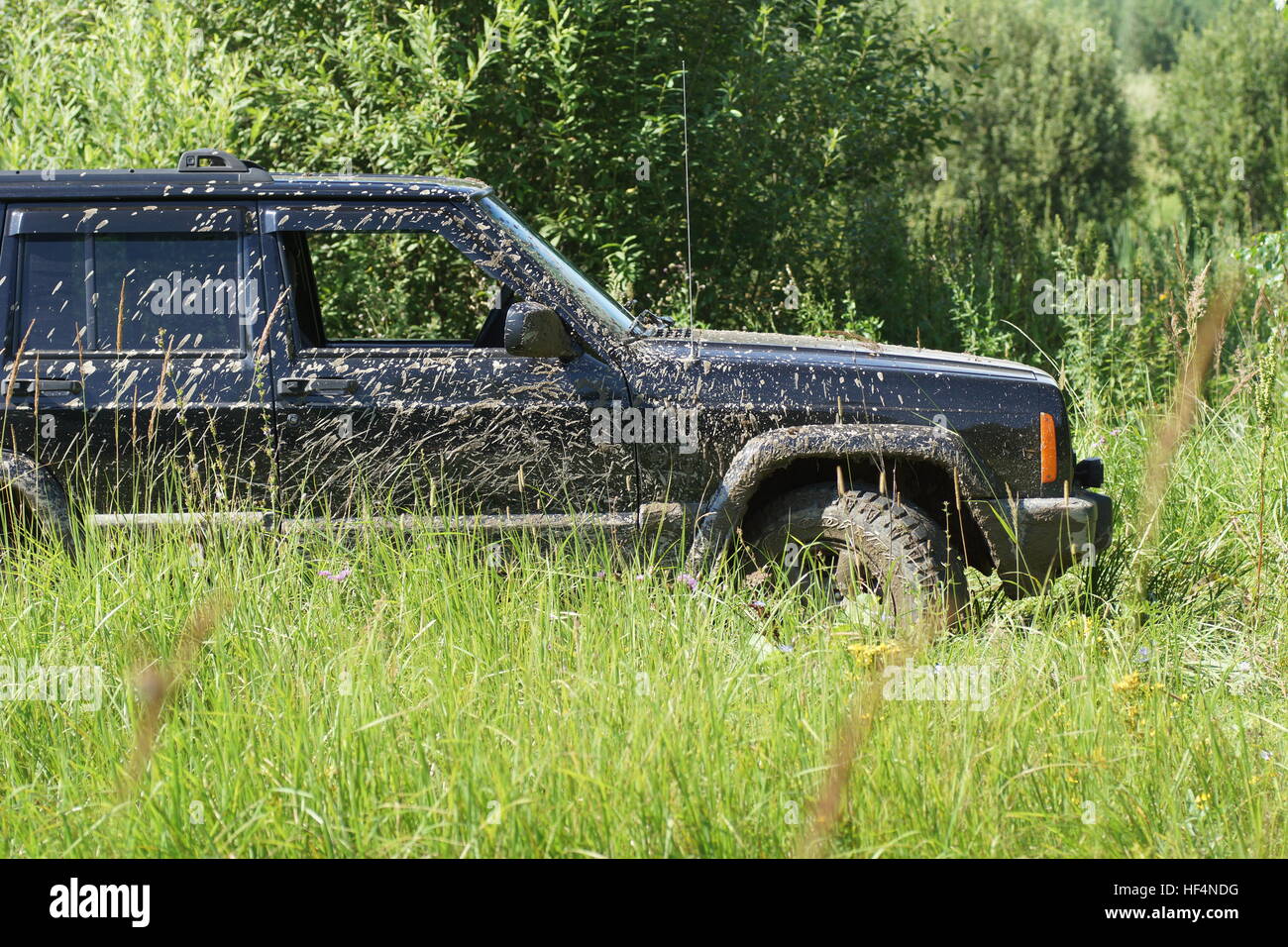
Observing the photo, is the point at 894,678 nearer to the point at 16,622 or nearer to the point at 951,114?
the point at 16,622

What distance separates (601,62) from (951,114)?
2.81 metres

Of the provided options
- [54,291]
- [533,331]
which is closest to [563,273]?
[533,331]

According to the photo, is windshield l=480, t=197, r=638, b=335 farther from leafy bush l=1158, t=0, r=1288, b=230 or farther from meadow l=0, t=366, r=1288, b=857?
leafy bush l=1158, t=0, r=1288, b=230

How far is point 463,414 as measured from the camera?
170 inches

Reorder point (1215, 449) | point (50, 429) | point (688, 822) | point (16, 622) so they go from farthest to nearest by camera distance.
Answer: point (1215, 449) < point (50, 429) < point (16, 622) < point (688, 822)

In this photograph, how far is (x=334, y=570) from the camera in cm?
393

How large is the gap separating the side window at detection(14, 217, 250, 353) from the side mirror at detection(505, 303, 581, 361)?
95 cm

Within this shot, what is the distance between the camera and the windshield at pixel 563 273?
448cm

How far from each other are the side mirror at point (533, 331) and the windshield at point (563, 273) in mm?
220

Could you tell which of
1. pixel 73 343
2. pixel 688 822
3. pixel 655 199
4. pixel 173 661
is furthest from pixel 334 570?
pixel 655 199

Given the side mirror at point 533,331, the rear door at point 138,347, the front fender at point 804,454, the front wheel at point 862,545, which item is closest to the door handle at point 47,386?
the rear door at point 138,347

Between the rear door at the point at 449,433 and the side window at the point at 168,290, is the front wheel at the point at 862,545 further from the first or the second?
the side window at the point at 168,290

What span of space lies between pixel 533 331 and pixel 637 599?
1.05 metres

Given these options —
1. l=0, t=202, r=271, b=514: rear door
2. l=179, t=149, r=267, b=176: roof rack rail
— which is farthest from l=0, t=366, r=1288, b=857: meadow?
l=179, t=149, r=267, b=176: roof rack rail
